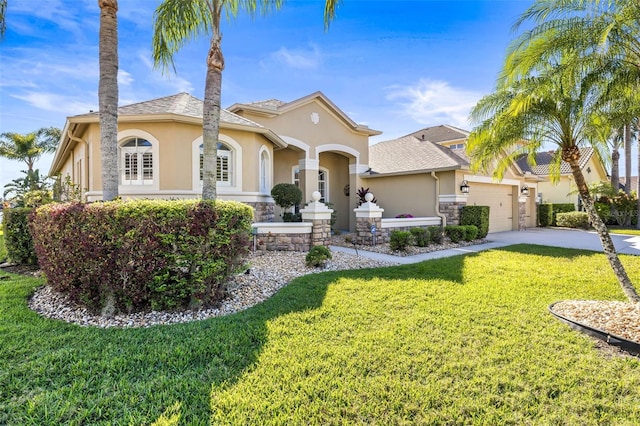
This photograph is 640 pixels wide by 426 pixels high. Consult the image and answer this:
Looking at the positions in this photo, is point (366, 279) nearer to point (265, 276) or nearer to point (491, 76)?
point (265, 276)

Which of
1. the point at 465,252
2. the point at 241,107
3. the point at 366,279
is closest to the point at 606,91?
the point at 366,279

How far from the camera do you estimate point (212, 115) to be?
6.88 metres

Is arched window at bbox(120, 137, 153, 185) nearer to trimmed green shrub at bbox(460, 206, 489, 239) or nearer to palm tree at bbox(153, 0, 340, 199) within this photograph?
palm tree at bbox(153, 0, 340, 199)

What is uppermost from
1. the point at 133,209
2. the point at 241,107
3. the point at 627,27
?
the point at 241,107

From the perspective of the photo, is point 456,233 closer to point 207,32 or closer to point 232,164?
point 232,164

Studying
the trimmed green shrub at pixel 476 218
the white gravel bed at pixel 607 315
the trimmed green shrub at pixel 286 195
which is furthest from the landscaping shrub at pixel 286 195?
the white gravel bed at pixel 607 315

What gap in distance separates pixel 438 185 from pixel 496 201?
16.4 ft

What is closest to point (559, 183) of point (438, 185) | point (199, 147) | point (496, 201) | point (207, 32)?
point (496, 201)

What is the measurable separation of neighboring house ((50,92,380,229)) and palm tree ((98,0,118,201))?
3.85 m

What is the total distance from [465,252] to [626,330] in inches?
269

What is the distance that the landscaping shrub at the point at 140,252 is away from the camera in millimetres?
4723

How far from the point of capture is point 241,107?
42.2ft

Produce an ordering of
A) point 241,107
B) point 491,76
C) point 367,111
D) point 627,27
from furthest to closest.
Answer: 1. point 367,111
2. point 241,107
3. point 491,76
4. point 627,27

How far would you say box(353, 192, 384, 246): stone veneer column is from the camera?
11797mm
